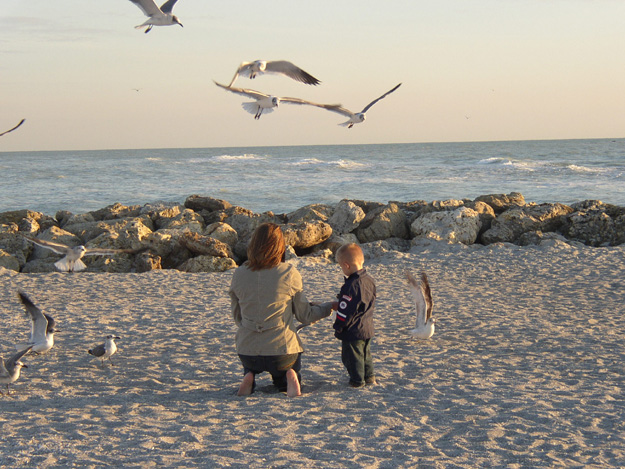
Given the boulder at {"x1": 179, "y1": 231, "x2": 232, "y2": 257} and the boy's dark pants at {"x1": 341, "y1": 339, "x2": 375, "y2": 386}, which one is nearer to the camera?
the boy's dark pants at {"x1": 341, "y1": 339, "x2": 375, "y2": 386}

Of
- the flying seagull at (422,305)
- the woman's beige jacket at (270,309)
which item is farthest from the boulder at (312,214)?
the woman's beige jacket at (270,309)

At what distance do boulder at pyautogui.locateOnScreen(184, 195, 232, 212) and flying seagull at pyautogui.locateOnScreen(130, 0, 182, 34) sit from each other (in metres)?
7.56

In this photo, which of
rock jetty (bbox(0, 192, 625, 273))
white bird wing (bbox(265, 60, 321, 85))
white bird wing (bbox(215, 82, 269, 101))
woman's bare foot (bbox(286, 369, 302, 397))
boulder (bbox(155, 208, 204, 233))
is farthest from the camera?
boulder (bbox(155, 208, 204, 233))

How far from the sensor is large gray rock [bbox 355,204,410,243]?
12422 mm

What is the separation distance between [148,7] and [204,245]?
14.6ft

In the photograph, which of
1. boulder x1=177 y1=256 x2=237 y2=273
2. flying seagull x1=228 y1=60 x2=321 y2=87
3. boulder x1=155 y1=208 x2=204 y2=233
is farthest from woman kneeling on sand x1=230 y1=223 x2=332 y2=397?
A: boulder x1=155 y1=208 x2=204 y2=233

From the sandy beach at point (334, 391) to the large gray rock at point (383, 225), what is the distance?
4.23m

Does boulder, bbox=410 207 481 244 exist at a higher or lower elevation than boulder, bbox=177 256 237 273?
higher

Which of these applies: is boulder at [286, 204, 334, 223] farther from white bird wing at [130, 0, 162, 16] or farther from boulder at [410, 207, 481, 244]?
white bird wing at [130, 0, 162, 16]

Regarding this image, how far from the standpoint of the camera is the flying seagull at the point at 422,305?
16.6ft

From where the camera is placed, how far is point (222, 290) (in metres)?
8.47

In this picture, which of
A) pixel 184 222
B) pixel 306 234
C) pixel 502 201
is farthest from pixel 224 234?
pixel 502 201

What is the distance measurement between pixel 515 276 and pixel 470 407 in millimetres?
5487

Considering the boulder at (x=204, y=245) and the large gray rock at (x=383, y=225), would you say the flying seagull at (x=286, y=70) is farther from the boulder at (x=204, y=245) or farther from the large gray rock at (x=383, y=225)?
the large gray rock at (x=383, y=225)
